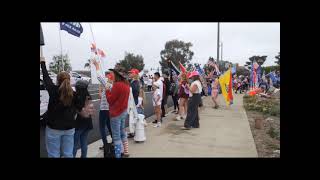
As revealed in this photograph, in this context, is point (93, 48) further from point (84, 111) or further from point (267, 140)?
point (267, 140)

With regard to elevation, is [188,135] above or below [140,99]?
below

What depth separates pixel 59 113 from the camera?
15.5 ft

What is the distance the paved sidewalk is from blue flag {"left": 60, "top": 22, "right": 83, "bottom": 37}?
2.27m

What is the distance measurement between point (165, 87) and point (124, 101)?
5.62 metres

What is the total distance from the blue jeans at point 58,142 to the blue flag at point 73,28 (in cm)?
220

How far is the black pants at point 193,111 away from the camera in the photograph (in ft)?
31.7

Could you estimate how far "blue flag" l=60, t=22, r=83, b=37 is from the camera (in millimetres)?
6284

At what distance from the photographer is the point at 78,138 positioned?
5645 millimetres

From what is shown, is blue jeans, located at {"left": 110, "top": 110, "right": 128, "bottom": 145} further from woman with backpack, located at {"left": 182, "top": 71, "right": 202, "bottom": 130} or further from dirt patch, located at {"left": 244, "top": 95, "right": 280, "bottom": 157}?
woman with backpack, located at {"left": 182, "top": 71, "right": 202, "bottom": 130}

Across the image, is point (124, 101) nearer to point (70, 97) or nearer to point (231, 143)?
point (70, 97)

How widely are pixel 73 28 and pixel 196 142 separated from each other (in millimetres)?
3650

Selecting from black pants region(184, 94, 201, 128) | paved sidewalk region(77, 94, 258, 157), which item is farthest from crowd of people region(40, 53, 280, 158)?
black pants region(184, 94, 201, 128)
